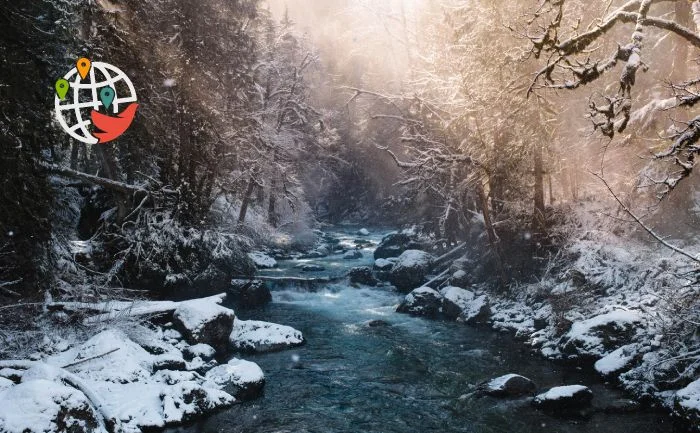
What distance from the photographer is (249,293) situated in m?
17.9

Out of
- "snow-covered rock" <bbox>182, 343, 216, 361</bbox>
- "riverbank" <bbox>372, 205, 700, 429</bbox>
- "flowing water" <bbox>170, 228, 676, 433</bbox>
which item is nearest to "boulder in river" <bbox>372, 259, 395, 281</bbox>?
"riverbank" <bbox>372, 205, 700, 429</bbox>

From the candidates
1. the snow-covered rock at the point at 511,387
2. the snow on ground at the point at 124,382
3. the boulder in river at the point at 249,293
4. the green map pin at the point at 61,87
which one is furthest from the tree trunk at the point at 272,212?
the snow-covered rock at the point at 511,387

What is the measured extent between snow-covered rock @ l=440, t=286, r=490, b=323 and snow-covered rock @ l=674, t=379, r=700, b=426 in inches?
287

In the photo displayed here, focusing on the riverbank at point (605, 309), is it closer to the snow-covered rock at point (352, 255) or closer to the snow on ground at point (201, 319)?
the snow on ground at point (201, 319)

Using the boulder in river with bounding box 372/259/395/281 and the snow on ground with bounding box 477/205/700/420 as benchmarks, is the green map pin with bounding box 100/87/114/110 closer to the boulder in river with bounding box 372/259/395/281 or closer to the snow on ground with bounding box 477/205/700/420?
the snow on ground with bounding box 477/205/700/420

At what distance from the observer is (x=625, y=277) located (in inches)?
522

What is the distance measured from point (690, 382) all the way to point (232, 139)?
52.4 ft

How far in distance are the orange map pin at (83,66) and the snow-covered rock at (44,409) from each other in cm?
655

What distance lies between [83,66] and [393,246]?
63.6 ft

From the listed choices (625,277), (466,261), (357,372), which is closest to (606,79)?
(625,277)

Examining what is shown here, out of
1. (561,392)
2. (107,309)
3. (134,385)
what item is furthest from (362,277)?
(134,385)

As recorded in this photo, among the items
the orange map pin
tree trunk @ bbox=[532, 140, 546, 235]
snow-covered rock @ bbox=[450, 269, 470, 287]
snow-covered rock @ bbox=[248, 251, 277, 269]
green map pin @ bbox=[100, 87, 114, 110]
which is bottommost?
snow-covered rock @ bbox=[450, 269, 470, 287]

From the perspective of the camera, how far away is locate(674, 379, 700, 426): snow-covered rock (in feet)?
25.8

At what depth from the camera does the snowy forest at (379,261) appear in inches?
312
